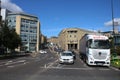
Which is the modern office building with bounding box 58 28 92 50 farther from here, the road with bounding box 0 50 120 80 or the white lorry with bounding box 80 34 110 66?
the road with bounding box 0 50 120 80

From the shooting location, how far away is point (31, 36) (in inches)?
5586

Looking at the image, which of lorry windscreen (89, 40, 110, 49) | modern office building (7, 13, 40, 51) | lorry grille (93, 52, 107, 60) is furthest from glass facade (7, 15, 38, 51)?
lorry grille (93, 52, 107, 60)

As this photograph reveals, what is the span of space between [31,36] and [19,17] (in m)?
14.5

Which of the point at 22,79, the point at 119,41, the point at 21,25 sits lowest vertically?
the point at 22,79

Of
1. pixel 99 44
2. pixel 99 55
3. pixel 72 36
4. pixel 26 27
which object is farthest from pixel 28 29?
pixel 99 55

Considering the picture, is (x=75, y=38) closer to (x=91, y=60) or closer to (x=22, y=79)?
(x=91, y=60)

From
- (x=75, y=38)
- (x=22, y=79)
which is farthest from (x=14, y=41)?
(x=75, y=38)

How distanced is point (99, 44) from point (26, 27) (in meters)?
109

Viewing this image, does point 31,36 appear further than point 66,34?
No

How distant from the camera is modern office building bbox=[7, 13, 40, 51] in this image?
433ft

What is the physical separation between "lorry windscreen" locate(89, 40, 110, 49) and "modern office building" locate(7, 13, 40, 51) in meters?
99.2

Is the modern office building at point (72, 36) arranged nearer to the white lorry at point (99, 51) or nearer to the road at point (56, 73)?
the white lorry at point (99, 51)

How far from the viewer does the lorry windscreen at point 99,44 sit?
3102 centimetres

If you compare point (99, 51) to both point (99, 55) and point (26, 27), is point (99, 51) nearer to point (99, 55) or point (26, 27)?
point (99, 55)
